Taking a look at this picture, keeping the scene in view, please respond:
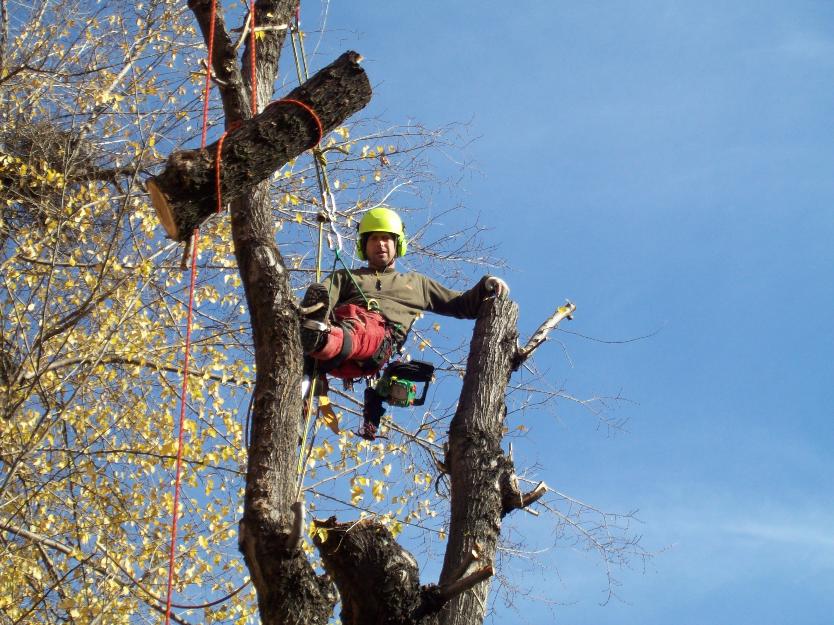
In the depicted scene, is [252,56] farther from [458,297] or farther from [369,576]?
[369,576]

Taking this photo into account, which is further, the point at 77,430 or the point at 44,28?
the point at 44,28

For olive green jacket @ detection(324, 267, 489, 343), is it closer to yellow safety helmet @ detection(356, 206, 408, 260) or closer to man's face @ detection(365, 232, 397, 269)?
man's face @ detection(365, 232, 397, 269)

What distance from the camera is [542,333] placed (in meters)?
4.47

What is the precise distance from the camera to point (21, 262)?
24.2 feet

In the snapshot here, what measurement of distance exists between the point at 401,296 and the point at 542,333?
82 centimetres

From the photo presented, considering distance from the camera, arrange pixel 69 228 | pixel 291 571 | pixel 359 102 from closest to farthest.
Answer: pixel 291 571
pixel 359 102
pixel 69 228

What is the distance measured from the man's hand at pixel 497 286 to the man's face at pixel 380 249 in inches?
31.2

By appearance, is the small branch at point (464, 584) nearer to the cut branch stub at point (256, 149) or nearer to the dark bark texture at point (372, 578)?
the dark bark texture at point (372, 578)

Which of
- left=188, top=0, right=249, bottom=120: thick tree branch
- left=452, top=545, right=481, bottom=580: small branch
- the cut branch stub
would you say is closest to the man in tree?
the cut branch stub

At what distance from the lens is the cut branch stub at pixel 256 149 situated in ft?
11.3

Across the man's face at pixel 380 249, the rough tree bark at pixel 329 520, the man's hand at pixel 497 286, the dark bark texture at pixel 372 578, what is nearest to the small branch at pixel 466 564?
the rough tree bark at pixel 329 520

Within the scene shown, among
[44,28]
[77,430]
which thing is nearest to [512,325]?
[77,430]

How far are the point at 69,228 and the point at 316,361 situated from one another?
4283mm

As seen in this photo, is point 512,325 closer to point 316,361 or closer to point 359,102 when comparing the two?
point 316,361
